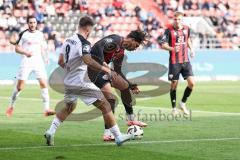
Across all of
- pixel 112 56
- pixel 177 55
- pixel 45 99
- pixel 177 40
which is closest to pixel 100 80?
pixel 112 56

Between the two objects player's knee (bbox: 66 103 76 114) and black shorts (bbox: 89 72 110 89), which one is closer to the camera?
player's knee (bbox: 66 103 76 114)

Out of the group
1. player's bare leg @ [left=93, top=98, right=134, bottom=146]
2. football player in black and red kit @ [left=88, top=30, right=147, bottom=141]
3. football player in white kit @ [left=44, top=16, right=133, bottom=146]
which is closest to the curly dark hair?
football player in black and red kit @ [left=88, top=30, right=147, bottom=141]

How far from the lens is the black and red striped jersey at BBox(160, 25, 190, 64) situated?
19703 mm

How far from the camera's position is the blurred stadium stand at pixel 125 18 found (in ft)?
126

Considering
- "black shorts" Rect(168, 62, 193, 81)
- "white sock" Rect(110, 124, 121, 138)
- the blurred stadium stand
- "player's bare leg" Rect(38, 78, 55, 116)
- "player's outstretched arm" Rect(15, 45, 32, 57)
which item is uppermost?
"white sock" Rect(110, 124, 121, 138)

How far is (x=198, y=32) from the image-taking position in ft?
144

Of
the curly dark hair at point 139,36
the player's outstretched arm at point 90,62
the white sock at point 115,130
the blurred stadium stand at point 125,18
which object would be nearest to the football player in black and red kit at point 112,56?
the curly dark hair at point 139,36

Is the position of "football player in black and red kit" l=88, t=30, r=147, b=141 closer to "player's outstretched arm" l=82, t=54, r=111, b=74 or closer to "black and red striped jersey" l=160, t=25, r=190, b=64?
"player's outstretched arm" l=82, t=54, r=111, b=74

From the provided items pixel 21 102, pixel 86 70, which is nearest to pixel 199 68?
pixel 21 102

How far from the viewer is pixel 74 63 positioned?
12.5 m

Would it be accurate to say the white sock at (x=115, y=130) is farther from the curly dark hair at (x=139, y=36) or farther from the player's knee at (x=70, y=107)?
the curly dark hair at (x=139, y=36)

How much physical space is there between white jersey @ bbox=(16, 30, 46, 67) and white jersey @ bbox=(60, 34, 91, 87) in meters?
6.84

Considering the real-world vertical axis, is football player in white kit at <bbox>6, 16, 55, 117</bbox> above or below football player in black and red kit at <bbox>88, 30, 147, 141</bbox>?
below

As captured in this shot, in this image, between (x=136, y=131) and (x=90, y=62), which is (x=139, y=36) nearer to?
(x=90, y=62)
